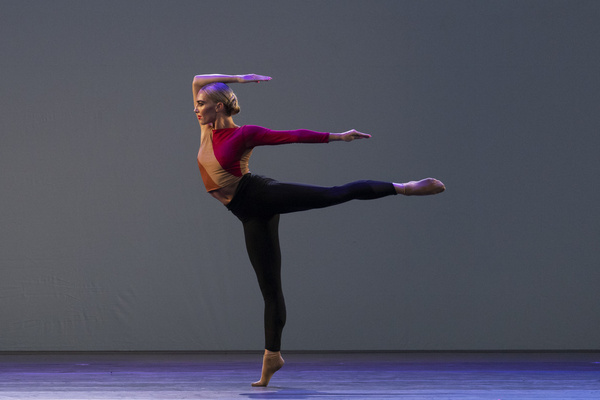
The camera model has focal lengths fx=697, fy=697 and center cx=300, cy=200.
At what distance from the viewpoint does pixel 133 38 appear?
4852mm

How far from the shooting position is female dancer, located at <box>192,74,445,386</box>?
2.97 meters

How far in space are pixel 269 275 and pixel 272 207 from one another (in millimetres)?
332

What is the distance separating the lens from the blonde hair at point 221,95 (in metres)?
3.15

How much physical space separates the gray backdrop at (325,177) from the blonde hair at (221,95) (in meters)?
1.59

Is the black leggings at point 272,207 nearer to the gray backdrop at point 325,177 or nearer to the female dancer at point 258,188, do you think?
the female dancer at point 258,188

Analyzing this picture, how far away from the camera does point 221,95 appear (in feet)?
10.3

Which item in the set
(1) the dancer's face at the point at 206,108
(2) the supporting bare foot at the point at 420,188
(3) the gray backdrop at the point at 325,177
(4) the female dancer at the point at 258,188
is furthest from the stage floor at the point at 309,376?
(1) the dancer's face at the point at 206,108

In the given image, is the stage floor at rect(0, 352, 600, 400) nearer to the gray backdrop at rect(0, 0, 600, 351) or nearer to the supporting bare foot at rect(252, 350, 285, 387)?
the supporting bare foot at rect(252, 350, 285, 387)

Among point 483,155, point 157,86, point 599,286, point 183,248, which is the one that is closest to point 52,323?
point 183,248

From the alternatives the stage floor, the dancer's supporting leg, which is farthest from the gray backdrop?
the dancer's supporting leg

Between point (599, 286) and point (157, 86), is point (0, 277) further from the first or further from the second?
point (599, 286)

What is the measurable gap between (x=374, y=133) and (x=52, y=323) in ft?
8.44

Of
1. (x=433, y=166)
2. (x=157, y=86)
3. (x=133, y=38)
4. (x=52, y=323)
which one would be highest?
(x=133, y=38)

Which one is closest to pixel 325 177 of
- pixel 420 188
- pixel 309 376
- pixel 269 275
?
pixel 309 376
